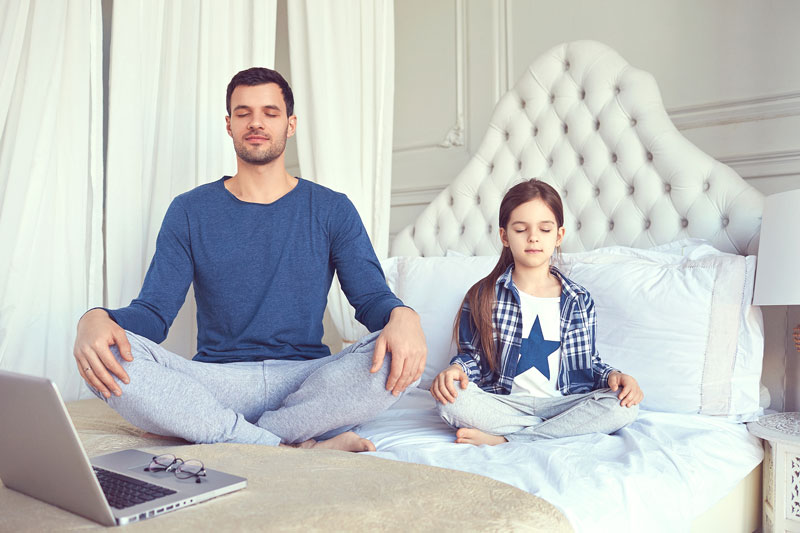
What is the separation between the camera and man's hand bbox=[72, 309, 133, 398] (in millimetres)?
1353

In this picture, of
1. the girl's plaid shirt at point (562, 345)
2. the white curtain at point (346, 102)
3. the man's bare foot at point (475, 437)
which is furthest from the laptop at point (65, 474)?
the white curtain at point (346, 102)

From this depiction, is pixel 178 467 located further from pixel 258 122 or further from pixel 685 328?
pixel 685 328

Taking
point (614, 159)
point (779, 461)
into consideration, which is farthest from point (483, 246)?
point (779, 461)

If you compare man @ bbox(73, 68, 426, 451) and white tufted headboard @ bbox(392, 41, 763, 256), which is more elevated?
white tufted headboard @ bbox(392, 41, 763, 256)

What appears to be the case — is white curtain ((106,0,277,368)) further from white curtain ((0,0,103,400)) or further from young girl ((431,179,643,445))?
young girl ((431,179,643,445))

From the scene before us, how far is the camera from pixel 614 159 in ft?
8.04

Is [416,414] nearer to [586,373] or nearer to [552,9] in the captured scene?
[586,373]

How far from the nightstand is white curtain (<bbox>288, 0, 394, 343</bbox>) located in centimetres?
143

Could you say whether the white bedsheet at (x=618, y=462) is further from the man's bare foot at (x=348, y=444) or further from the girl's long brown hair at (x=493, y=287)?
the girl's long brown hair at (x=493, y=287)

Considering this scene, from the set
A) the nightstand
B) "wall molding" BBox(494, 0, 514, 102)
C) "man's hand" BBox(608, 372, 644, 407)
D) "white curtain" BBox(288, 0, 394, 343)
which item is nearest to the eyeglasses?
"man's hand" BBox(608, 372, 644, 407)

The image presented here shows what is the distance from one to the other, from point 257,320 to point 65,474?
0.93 meters

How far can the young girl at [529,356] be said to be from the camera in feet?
5.24

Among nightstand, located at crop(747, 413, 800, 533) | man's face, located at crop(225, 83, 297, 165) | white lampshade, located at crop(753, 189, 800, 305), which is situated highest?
man's face, located at crop(225, 83, 297, 165)

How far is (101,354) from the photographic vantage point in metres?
1.35
